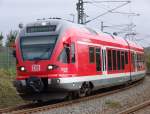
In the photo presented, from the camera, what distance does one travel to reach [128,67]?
28641mm

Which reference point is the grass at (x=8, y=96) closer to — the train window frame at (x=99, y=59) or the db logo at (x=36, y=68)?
the db logo at (x=36, y=68)

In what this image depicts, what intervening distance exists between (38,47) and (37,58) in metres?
0.46

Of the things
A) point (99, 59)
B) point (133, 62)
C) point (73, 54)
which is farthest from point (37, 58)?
point (133, 62)

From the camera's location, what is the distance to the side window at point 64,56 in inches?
696

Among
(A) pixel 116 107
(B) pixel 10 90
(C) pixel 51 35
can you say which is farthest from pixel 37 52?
(B) pixel 10 90

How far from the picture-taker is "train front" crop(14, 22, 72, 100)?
57.0 feet

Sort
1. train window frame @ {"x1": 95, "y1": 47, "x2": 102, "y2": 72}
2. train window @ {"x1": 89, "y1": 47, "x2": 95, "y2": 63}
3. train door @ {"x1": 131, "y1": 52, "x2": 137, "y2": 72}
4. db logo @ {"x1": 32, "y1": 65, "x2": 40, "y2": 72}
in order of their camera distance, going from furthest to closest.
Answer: train door @ {"x1": 131, "y1": 52, "x2": 137, "y2": 72} < train window frame @ {"x1": 95, "y1": 47, "x2": 102, "y2": 72} < train window @ {"x1": 89, "y1": 47, "x2": 95, "y2": 63} < db logo @ {"x1": 32, "y1": 65, "x2": 40, "y2": 72}

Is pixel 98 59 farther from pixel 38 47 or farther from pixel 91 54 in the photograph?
pixel 38 47

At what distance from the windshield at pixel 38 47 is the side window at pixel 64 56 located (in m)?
0.42

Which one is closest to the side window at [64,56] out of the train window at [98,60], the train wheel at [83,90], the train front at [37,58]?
the train front at [37,58]

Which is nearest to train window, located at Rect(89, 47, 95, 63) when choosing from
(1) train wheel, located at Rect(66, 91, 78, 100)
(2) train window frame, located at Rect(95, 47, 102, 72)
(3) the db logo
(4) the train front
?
(2) train window frame, located at Rect(95, 47, 102, 72)

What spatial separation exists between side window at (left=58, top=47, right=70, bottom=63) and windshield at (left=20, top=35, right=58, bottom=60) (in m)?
0.42

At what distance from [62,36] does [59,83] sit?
183cm

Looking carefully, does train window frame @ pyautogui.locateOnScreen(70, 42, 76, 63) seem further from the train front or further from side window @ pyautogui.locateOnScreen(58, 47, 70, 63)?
the train front
